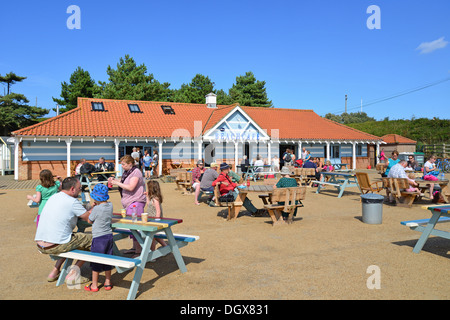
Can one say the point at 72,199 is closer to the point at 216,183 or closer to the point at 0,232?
the point at 0,232

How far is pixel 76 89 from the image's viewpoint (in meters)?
41.4

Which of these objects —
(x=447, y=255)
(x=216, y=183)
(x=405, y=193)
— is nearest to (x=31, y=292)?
(x=216, y=183)

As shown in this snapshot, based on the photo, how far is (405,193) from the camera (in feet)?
30.8

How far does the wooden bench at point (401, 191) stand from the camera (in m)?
9.28

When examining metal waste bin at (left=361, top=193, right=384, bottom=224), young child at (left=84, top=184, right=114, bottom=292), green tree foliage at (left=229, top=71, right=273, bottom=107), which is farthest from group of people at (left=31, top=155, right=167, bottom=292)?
green tree foliage at (left=229, top=71, right=273, bottom=107)

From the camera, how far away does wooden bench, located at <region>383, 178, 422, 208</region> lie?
9.28m

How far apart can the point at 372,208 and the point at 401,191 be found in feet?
9.43

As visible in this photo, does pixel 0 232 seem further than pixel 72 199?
Yes

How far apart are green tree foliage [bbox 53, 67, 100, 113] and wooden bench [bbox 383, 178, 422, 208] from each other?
37.9 metres

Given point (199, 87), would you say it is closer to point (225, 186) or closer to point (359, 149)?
point (359, 149)

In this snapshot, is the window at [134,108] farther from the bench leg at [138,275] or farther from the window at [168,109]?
the bench leg at [138,275]

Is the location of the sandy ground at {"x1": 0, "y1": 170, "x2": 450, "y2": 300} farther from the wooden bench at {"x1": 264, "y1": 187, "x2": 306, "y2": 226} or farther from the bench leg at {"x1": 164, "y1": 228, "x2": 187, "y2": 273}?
the wooden bench at {"x1": 264, "y1": 187, "x2": 306, "y2": 226}
